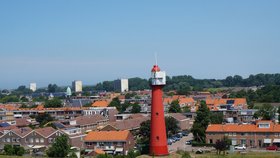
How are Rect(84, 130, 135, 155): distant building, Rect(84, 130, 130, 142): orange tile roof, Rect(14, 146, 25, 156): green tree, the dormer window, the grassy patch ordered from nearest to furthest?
the grassy patch < Rect(14, 146, 25, 156): green tree < Rect(84, 130, 135, 155): distant building < Rect(84, 130, 130, 142): orange tile roof < the dormer window

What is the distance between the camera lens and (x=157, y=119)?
36406mm

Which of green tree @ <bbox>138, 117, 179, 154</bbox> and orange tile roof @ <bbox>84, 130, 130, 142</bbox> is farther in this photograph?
orange tile roof @ <bbox>84, 130, 130, 142</bbox>

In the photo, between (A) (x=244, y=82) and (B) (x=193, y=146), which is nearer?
(B) (x=193, y=146)

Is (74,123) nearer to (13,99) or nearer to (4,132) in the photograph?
(4,132)

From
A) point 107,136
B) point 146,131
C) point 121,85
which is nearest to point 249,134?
point 146,131

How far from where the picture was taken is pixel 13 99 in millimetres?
129875

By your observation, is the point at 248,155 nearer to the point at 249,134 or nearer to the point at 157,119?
the point at 249,134

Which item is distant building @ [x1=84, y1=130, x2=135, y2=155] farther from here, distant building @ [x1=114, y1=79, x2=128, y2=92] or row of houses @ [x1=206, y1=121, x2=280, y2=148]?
distant building @ [x1=114, y1=79, x2=128, y2=92]

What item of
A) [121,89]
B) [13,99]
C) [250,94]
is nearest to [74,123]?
[250,94]

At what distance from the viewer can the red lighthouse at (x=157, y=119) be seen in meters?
36.5

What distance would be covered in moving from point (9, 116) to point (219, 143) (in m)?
39.5

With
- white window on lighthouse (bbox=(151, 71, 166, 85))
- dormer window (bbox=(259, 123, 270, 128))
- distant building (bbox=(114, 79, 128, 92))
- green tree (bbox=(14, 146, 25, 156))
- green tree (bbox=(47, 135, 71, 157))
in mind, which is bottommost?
green tree (bbox=(14, 146, 25, 156))

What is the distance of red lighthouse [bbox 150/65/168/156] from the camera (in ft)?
120

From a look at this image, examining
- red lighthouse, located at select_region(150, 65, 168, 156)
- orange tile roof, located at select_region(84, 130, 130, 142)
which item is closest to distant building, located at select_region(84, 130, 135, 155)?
orange tile roof, located at select_region(84, 130, 130, 142)
